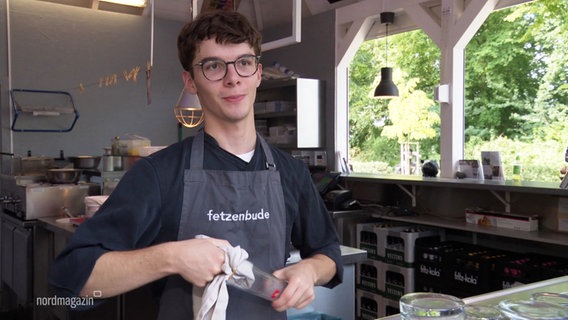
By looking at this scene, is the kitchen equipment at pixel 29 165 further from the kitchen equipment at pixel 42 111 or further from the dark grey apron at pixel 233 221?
the dark grey apron at pixel 233 221

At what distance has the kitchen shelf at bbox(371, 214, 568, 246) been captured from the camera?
11.3 feet

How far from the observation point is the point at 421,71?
5840 millimetres

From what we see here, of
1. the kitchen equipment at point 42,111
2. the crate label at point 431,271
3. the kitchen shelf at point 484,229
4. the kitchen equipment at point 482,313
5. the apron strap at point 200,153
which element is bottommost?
the crate label at point 431,271

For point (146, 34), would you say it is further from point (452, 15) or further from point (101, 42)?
point (452, 15)

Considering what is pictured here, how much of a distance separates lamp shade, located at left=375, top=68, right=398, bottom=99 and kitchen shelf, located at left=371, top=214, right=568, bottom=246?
1.13 m

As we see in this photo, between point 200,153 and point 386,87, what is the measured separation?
3699 millimetres

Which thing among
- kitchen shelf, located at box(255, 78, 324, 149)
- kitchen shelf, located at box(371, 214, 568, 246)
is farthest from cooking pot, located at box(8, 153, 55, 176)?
kitchen shelf, located at box(371, 214, 568, 246)

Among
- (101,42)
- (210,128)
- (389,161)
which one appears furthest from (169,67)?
(210,128)

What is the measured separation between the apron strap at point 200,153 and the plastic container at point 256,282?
0.34 metres

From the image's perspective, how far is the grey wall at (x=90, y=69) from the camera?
5.84 meters

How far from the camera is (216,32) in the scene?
1.42 metres

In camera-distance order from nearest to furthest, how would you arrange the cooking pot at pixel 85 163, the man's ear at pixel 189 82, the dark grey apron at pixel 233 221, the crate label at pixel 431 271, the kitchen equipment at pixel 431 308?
the kitchen equipment at pixel 431 308 → the dark grey apron at pixel 233 221 → the man's ear at pixel 189 82 → the crate label at pixel 431 271 → the cooking pot at pixel 85 163

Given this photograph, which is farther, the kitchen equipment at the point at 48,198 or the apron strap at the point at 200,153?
the kitchen equipment at the point at 48,198

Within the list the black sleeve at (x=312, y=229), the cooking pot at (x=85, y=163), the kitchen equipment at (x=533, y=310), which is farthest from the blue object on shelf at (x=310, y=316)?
the cooking pot at (x=85, y=163)
